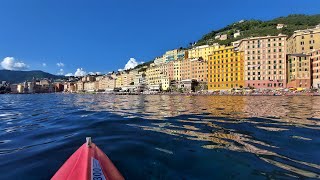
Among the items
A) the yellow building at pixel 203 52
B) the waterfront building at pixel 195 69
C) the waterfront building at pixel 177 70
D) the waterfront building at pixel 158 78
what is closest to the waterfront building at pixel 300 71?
the waterfront building at pixel 195 69

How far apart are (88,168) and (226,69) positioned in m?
111

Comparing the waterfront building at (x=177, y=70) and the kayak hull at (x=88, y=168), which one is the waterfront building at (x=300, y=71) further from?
the kayak hull at (x=88, y=168)

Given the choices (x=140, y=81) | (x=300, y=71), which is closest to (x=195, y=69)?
(x=140, y=81)

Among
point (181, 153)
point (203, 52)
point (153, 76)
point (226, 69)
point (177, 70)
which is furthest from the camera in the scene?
point (153, 76)

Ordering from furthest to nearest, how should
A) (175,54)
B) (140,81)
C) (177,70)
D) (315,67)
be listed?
1. (140,81)
2. (175,54)
3. (177,70)
4. (315,67)

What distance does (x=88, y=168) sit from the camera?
13.1ft

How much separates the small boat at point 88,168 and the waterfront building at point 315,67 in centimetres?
9442

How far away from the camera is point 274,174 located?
17.9 ft

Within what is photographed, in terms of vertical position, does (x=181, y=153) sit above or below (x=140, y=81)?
below

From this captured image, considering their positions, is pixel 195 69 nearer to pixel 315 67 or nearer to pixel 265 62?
pixel 265 62

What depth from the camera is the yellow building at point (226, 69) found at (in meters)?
105

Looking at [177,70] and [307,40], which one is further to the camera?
[177,70]

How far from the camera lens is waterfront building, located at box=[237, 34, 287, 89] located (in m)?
95.3

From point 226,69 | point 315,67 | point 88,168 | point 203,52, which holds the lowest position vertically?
point 88,168
